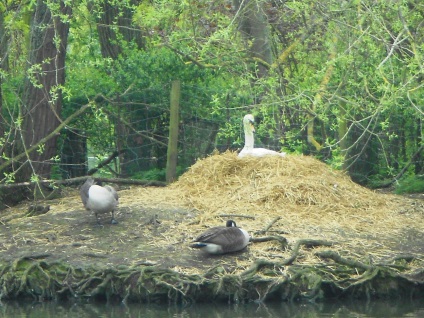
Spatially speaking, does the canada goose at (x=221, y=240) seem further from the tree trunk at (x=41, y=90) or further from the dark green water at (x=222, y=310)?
the tree trunk at (x=41, y=90)

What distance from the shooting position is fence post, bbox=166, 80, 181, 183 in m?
15.9

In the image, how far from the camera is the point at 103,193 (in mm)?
12602

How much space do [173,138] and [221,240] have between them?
192 inches

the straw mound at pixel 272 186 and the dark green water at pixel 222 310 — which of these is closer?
the dark green water at pixel 222 310

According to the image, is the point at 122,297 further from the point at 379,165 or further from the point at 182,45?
the point at 379,165

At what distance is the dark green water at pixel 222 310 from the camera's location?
10.1m

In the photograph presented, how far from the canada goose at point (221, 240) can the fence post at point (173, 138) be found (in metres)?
4.49

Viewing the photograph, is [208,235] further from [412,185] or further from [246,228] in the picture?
[412,185]

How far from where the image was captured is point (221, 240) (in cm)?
1130

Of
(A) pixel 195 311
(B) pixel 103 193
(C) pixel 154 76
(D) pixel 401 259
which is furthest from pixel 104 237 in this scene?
(C) pixel 154 76

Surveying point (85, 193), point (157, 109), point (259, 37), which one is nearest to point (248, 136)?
point (157, 109)

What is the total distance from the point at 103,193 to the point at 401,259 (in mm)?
4244

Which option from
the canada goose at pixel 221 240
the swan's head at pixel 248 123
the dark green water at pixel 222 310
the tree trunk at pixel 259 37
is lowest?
the dark green water at pixel 222 310

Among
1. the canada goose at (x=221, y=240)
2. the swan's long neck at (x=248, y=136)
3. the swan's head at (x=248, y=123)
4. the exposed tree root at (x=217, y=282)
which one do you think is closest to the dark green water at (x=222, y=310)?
the exposed tree root at (x=217, y=282)
